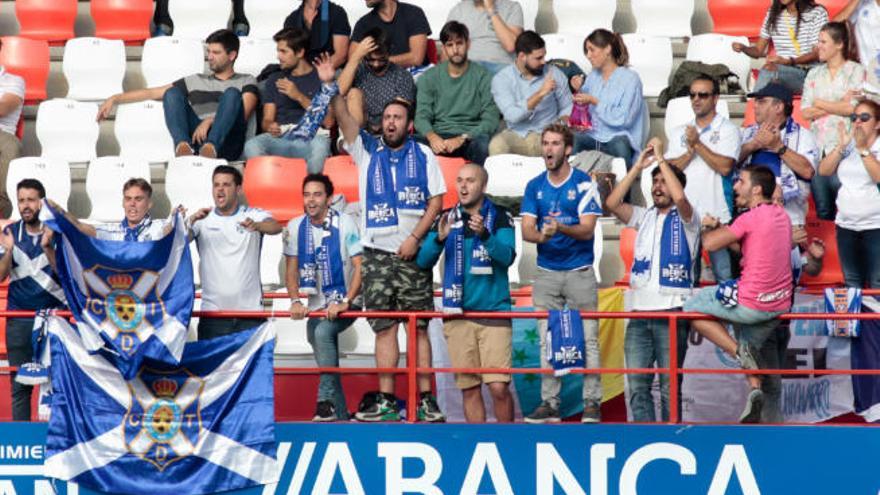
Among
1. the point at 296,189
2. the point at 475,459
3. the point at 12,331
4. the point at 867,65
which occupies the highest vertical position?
the point at 867,65

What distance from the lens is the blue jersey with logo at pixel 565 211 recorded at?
10.8 meters

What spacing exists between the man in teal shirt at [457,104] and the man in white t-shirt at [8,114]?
316cm

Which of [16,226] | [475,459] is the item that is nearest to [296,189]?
[16,226]

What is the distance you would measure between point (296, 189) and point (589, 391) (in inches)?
131

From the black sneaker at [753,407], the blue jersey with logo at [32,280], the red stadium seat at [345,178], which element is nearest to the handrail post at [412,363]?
the black sneaker at [753,407]

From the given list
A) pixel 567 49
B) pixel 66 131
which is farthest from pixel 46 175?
pixel 567 49

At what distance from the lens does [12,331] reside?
11.1m

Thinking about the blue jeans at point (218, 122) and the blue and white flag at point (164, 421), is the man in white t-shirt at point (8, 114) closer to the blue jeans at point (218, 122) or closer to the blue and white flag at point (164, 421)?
the blue jeans at point (218, 122)

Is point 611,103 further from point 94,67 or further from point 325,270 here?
point 94,67

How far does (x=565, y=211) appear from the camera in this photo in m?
10.8

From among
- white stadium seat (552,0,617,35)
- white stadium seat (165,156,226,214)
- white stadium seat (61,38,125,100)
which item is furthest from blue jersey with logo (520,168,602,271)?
white stadium seat (61,38,125,100)

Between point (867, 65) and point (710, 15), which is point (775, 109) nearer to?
point (867, 65)

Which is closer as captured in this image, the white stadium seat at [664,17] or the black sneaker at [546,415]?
the black sneaker at [546,415]

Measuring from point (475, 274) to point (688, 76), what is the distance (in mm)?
3509
